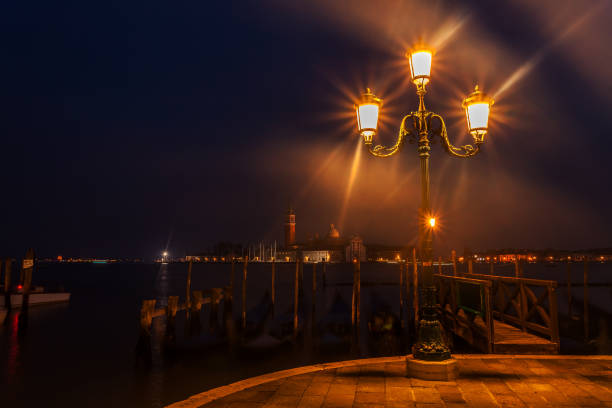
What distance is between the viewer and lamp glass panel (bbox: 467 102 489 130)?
7.14 m

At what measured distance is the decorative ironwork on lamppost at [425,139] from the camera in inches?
261

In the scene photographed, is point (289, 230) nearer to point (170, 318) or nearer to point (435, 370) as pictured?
point (170, 318)

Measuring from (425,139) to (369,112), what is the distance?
0.94 m

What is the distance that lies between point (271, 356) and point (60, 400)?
642 centimetres

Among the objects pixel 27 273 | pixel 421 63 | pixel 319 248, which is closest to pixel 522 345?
pixel 421 63

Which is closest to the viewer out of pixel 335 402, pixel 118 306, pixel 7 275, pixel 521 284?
pixel 335 402

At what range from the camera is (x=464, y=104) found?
7324mm

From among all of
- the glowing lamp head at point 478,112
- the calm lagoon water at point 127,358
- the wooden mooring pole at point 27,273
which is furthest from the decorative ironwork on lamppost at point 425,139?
the wooden mooring pole at point 27,273

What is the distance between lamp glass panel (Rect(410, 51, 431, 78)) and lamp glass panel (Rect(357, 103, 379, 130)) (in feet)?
2.57

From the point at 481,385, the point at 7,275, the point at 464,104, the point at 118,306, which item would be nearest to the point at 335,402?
the point at 481,385

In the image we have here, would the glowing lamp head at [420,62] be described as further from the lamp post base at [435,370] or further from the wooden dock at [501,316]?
the wooden dock at [501,316]

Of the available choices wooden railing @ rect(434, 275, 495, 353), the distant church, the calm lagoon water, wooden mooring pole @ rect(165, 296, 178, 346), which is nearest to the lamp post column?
wooden railing @ rect(434, 275, 495, 353)

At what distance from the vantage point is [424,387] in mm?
6035

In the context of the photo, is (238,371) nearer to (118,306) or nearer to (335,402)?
(335,402)
